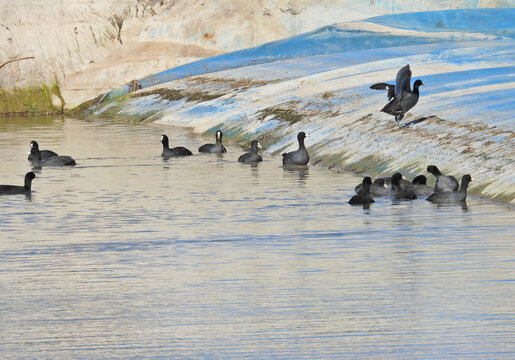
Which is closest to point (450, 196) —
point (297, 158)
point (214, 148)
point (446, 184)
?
point (446, 184)

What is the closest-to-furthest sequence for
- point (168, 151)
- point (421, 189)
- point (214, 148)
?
point (421, 189) < point (168, 151) < point (214, 148)

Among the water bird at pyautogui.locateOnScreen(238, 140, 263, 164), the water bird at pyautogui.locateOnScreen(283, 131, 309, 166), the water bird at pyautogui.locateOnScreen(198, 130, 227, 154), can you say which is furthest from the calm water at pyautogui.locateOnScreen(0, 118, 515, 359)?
the water bird at pyautogui.locateOnScreen(198, 130, 227, 154)

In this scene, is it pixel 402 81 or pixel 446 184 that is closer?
pixel 446 184

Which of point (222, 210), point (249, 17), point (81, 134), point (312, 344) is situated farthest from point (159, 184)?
point (249, 17)

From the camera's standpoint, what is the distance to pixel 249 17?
73062mm

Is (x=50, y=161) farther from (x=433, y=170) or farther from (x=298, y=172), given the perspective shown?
(x=433, y=170)

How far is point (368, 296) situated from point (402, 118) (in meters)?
19.9

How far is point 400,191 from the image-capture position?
25.3 meters

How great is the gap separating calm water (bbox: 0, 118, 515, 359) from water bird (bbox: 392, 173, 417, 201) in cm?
33

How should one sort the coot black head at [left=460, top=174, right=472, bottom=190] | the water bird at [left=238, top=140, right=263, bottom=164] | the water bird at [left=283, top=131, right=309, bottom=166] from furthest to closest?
the water bird at [left=238, top=140, right=263, bottom=164] → the water bird at [left=283, top=131, right=309, bottom=166] → the coot black head at [left=460, top=174, right=472, bottom=190]

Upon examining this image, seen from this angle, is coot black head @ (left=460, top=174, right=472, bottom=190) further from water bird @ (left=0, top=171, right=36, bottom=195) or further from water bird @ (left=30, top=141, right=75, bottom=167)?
water bird @ (left=30, top=141, right=75, bottom=167)

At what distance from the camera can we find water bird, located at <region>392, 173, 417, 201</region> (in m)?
25.2

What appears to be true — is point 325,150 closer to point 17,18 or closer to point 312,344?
point 312,344

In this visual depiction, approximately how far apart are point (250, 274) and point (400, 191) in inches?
335
